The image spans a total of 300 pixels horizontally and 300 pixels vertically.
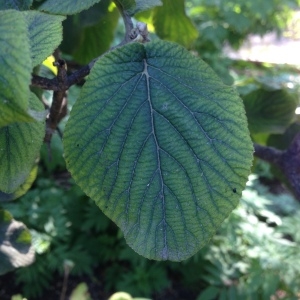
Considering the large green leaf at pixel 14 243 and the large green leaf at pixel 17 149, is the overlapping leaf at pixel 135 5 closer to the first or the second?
the large green leaf at pixel 17 149

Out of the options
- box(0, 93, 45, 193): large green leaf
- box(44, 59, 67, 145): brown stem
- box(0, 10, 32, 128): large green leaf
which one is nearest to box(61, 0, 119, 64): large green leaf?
box(44, 59, 67, 145): brown stem

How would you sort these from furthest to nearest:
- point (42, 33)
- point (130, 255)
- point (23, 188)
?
point (130, 255) < point (23, 188) < point (42, 33)

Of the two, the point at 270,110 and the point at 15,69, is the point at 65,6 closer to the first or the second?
the point at 15,69

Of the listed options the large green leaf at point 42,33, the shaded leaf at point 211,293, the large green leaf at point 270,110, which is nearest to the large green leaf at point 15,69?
the large green leaf at point 42,33

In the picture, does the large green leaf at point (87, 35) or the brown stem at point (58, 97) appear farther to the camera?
the large green leaf at point (87, 35)

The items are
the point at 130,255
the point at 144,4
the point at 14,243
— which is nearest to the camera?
the point at 144,4

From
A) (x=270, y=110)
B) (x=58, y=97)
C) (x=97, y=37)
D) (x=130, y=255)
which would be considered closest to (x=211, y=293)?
(x=130, y=255)

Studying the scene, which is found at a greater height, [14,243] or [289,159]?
[289,159]

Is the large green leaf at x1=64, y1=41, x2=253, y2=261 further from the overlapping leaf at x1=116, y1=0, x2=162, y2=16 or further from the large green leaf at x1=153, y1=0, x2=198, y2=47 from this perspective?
the large green leaf at x1=153, y1=0, x2=198, y2=47
